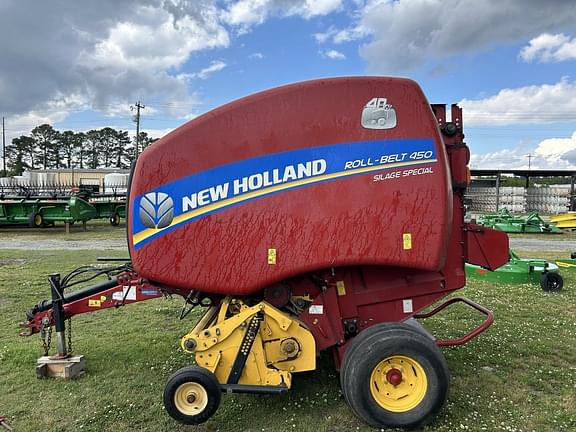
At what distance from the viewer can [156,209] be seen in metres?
3.55

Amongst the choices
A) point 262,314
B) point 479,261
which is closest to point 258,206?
point 262,314

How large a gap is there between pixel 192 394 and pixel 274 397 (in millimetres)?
817

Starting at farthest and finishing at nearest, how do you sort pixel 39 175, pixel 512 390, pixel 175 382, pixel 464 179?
pixel 39 175
pixel 512 390
pixel 464 179
pixel 175 382

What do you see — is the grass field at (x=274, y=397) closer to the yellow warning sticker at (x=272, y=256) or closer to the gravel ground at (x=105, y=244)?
the yellow warning sticker at (x=272, y=256)

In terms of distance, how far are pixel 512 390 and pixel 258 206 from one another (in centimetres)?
270

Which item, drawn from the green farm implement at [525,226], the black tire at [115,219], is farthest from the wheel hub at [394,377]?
the black tire at [115,219]

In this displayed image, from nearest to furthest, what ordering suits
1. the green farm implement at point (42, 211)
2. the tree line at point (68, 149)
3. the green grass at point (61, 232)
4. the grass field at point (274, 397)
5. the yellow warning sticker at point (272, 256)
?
the yellow warning sticker at point (272, 256), the grass field at point (274, 397), the green grass at point (61, 232), the green farm implement at point (42, 211), the tree line at point (68, 149)

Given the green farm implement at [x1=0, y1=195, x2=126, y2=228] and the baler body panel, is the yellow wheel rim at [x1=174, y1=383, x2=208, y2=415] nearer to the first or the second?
the baler body panel

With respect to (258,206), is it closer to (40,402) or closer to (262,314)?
(262,314)

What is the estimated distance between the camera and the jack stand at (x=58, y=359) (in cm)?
439

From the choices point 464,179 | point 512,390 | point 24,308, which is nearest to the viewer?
point 464,179

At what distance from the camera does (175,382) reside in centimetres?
344

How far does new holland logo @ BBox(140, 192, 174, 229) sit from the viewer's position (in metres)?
3.54

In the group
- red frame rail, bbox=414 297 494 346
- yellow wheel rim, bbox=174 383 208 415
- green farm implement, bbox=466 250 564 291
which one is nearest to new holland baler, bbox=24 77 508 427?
yellow wheel rim, bbox=174 383 208 415
